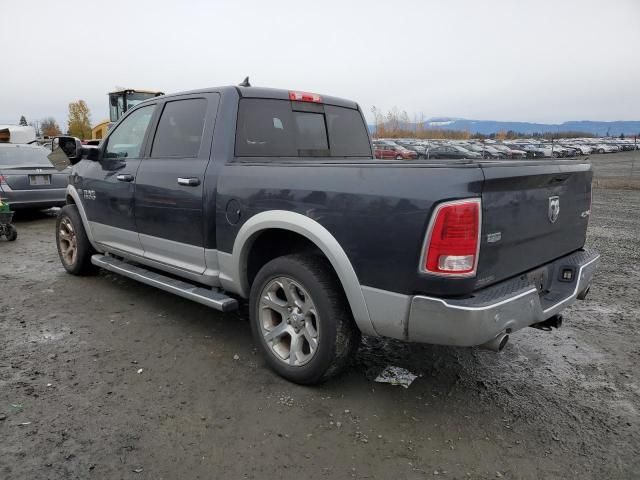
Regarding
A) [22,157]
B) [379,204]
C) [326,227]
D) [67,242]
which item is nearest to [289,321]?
[326,227]

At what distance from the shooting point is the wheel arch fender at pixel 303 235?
9.34 feet

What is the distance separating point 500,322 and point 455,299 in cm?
28

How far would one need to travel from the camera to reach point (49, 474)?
2.43m

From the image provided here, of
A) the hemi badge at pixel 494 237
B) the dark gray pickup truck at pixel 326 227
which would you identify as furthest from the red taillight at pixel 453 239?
the hemi badge at pixel 494 237

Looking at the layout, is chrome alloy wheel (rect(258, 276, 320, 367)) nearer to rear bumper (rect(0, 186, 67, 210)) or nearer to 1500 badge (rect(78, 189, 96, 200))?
1500 badge (rect(78, 189, 96, 200))

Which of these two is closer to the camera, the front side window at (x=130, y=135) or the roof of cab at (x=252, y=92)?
the roof of cab at (x=252, y=92)

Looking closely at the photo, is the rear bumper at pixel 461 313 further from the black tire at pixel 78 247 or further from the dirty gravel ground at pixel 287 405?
the black tire at pixel 78 247

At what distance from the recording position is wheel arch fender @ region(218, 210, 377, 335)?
2846mm

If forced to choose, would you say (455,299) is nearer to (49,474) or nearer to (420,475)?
(420,475)

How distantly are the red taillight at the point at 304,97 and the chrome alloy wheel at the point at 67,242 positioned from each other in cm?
309

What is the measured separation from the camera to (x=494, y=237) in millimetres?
2631

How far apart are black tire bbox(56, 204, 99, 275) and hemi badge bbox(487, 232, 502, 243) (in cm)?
455

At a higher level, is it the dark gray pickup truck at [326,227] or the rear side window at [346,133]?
the rear side window at [346,133]

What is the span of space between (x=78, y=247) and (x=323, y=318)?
3.79 meters
